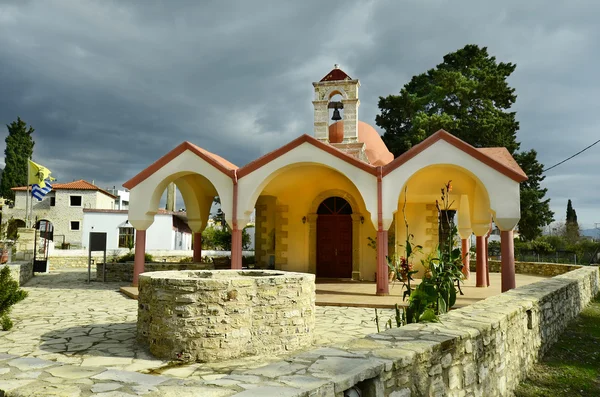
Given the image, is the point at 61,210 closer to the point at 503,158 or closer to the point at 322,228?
the point at 322,228

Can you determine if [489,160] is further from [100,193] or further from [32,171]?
[100,193]

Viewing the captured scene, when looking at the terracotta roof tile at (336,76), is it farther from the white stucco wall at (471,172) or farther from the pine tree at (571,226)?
the pine tree at (571,226)

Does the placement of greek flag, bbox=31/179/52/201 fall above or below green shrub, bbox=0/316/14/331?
above

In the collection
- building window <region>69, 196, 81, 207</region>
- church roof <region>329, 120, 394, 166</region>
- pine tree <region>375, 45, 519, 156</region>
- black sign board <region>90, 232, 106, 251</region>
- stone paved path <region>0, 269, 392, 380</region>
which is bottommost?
stone paved path <region>0, 269, 392, 380</region>

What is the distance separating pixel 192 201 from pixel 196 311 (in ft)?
37.8

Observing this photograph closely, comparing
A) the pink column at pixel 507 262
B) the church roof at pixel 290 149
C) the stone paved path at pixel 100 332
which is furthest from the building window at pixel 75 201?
the pink column at pixel 507 262

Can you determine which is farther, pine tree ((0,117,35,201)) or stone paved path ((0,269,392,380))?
pine tree ((0,117,35,201))

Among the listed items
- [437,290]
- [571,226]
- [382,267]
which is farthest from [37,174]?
[571,226]

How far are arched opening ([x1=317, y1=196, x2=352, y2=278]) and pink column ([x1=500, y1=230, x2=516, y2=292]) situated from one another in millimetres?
5540

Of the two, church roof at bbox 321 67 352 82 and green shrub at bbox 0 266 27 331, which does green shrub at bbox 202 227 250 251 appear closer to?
church roof at bbox 321 67 352 82

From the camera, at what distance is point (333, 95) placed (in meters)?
14.1

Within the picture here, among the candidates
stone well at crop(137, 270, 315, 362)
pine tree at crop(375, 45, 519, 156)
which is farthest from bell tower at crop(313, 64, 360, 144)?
pine tree at crop(375, 45, 519, 156)

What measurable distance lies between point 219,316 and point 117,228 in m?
30.1

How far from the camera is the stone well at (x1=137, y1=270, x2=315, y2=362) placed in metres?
5.32
